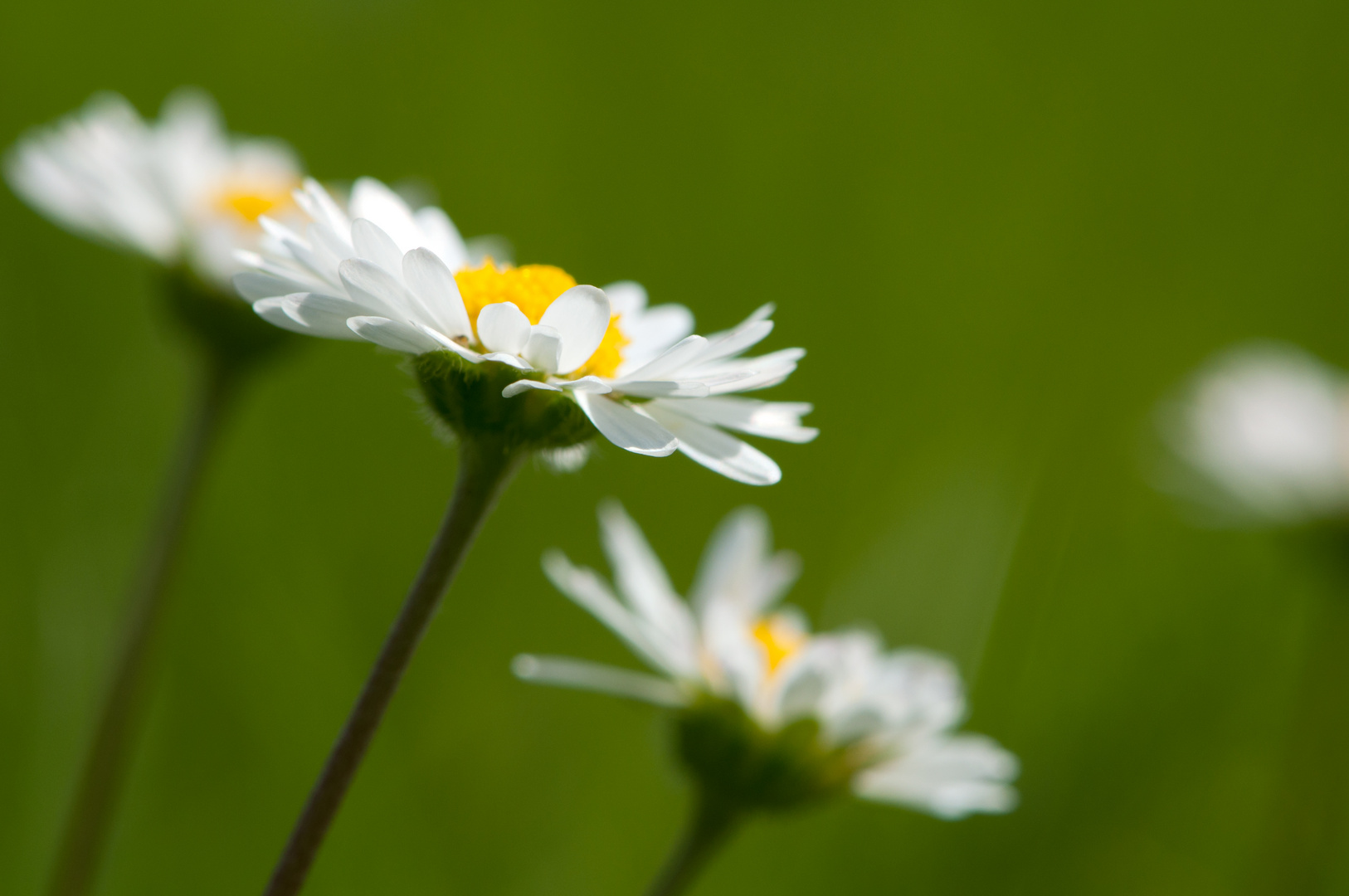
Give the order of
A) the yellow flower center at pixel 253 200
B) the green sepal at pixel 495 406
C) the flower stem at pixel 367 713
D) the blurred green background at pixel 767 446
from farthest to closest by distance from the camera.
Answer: the blurred green background at pixel 767 446 < the yellow flower center at pixel 253 200 < the green sepal at pixel 495 406 < the flower stem at pixel 367 713

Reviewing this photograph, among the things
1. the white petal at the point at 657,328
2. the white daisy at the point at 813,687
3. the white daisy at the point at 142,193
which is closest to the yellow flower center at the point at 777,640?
the white daisy at the point at 813,687

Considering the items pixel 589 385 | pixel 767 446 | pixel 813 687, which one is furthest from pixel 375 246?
pixel 767 446

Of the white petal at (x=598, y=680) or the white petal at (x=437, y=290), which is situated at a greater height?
the white petal at (x=437, y=290)

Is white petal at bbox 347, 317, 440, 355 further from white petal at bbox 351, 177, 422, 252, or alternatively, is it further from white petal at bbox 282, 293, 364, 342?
white petal at bbox 351, 177, 422, 252

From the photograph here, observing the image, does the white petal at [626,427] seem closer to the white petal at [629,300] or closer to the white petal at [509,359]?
the white petal at [509,359]

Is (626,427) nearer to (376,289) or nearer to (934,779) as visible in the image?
(376,289)

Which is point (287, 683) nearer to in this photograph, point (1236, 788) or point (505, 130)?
point (1236, 788)
